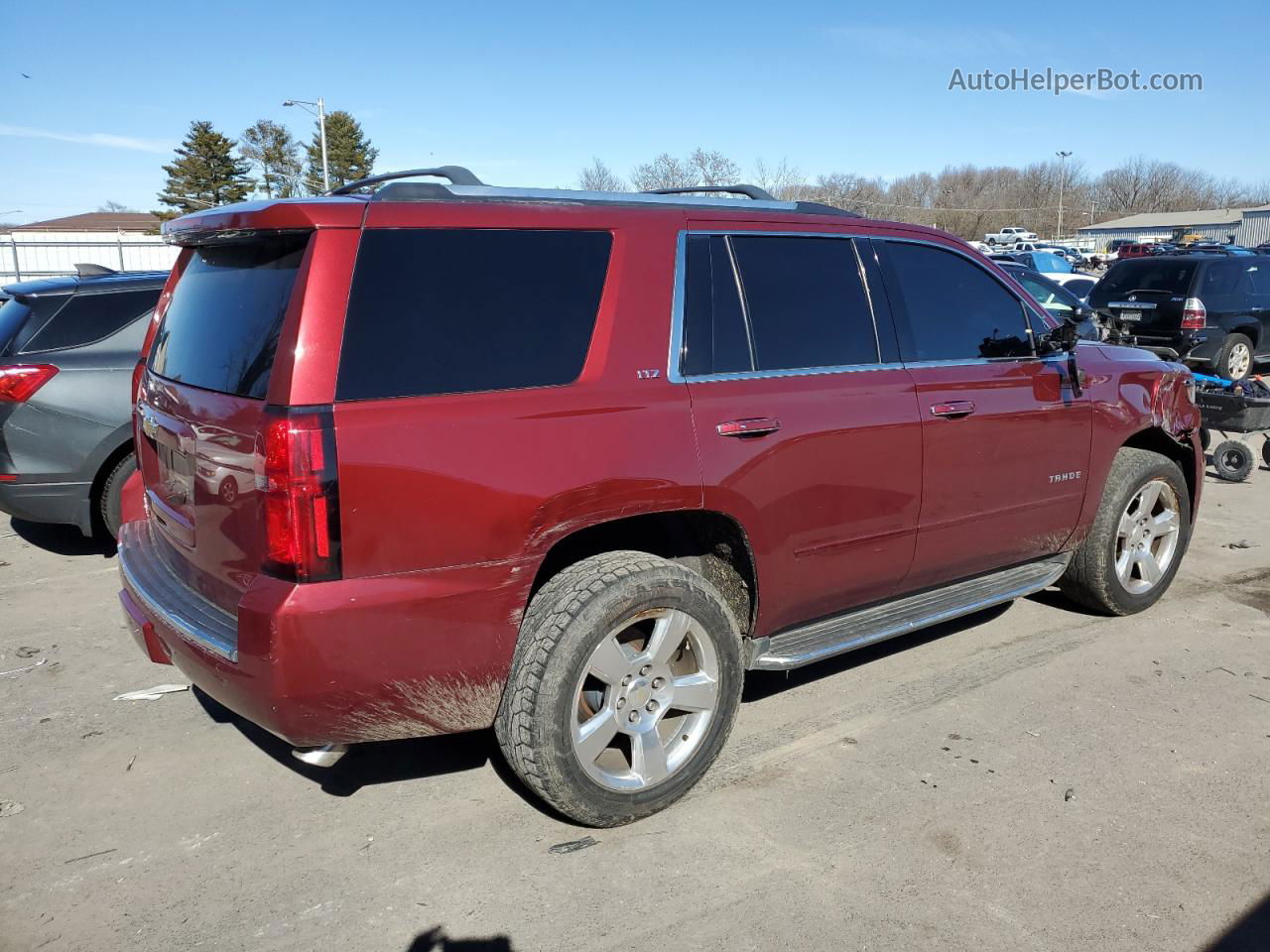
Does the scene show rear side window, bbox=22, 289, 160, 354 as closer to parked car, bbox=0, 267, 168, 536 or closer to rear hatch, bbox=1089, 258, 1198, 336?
parked car, bbox=0, 267, 168, 536

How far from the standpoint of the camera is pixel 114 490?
5.85 metres

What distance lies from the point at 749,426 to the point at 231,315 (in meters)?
Answer: 1.70

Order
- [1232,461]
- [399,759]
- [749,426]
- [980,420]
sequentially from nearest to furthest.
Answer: [749,426]
[399,759]
[980,420]
[1232,461]

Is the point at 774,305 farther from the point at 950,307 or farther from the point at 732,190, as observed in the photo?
the point at 950,307

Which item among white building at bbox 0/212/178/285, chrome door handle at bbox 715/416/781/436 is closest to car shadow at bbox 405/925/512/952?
chrome door handle at bbox 715/416/781/436

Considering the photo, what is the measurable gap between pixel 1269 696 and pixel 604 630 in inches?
123

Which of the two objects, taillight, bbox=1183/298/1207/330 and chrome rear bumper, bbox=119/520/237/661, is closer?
chrome rear bumper, bbox=119/520/237/661

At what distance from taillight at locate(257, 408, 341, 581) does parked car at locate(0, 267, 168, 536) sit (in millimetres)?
3743

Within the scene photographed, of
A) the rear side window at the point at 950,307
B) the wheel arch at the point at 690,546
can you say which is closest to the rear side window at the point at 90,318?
the wheel arch at the point at 690,546

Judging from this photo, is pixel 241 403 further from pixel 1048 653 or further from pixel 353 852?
pixel 1048 653

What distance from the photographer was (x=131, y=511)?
3805 mm

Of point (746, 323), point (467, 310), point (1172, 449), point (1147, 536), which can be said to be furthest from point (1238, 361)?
point (467, 310)

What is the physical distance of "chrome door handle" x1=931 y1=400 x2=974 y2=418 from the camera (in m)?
3.94

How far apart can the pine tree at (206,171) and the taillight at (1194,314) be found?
53.0 metres
